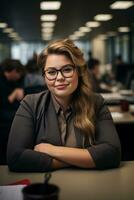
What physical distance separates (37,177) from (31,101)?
1.43ft

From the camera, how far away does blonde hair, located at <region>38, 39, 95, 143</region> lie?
1.85 meters

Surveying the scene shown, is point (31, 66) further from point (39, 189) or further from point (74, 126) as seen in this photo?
point (39, 189)

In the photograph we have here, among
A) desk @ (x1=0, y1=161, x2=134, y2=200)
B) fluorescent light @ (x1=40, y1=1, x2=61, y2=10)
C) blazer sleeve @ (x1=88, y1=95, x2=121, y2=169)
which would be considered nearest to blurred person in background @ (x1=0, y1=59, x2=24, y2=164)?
fluorescent light @ (x1=40, y1=1, x2=61, y2=10)

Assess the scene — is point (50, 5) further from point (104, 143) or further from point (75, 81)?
point (104, 143)

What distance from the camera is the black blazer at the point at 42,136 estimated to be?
1730 millimetres

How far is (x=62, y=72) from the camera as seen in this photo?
183cm

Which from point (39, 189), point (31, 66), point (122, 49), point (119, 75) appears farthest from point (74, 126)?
point (122, 49)

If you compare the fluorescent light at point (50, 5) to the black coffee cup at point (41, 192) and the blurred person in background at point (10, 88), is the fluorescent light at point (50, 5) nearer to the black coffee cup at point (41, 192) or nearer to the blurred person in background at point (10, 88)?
the blurred person in background at point (10, 88)

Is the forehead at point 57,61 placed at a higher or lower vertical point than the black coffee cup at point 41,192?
higher

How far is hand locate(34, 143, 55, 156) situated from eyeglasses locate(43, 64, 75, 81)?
0.31 meters

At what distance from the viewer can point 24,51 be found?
21484 mm

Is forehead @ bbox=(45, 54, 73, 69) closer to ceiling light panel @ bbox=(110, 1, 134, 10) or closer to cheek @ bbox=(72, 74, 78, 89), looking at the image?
cheek @ bbox=(72, 74, 78, 89)

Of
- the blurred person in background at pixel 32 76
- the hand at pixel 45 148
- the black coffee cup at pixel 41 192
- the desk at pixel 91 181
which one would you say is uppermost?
the blurred person in background at pixel 32 76

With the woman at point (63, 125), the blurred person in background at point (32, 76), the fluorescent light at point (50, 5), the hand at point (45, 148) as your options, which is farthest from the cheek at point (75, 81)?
the fluorescent light at point (50, 5)
